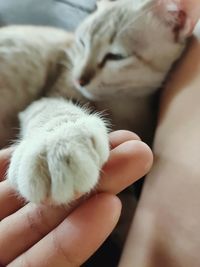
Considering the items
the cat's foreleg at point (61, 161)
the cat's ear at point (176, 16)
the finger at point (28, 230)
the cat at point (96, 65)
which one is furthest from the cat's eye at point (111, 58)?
the finger at point (28, 230)

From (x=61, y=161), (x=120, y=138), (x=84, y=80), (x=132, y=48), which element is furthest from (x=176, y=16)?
(x=61, y=161)

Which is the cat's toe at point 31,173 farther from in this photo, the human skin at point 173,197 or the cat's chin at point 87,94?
the cat's chin at point 87,94

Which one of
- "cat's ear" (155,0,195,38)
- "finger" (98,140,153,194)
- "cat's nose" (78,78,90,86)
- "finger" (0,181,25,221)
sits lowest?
"finger" (0,181,25,221)

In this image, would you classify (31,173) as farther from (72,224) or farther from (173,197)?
(173,197)

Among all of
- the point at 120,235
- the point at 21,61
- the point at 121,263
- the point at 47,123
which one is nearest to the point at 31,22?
the point at 21,61

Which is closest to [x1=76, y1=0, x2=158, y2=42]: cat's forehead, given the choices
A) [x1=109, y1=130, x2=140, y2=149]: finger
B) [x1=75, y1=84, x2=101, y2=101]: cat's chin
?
[x1=75, y1=84, x2=101, y2=101]: cat's chin

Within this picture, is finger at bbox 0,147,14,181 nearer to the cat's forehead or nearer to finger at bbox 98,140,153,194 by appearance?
finger at bbox 98,140,153,194
